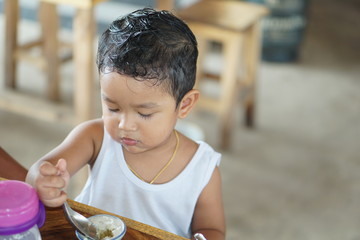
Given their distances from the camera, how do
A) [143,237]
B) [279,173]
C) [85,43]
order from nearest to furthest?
[143,237] < [85,43] < [279,173]

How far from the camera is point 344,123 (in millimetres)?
3182

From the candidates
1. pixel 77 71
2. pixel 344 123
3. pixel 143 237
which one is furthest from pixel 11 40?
pixel 143 237

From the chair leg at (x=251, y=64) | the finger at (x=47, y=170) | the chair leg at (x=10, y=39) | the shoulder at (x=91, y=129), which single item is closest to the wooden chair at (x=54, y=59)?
the chair leg at (x=10, y=39)

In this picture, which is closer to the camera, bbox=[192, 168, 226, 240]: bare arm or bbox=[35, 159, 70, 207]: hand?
bbox=[35, 159, 70, 207]: hand

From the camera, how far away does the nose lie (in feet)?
3.15

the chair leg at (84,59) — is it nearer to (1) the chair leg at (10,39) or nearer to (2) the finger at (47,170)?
(1) the chair leg at (10,39)

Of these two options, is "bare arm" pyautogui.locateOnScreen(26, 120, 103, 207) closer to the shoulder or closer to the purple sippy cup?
the shoulder

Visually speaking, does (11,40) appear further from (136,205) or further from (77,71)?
(136,205)

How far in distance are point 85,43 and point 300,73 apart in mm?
1987

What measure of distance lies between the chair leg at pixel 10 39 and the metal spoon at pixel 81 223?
7.62 feet

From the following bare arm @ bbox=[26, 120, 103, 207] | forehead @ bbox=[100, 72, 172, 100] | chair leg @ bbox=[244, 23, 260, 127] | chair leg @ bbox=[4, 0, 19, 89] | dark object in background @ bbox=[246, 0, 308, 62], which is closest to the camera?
forehead @ bbox=[100, 72, 172, 100]

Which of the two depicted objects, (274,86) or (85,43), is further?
(274,86)

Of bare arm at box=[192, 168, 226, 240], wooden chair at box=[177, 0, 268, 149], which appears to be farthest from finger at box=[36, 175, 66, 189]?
wooden chair at box=[177, 0, 268, 149]

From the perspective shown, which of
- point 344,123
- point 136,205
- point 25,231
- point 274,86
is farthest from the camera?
point 274,86
